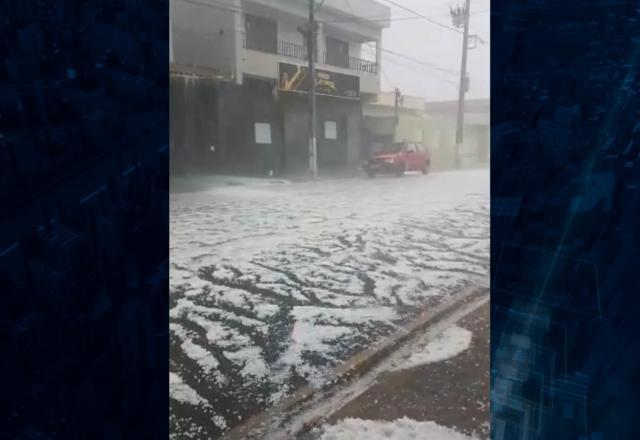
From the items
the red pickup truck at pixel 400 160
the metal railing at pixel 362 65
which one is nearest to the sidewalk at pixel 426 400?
the metal railing at pixel 362 65

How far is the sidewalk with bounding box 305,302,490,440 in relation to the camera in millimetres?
1127

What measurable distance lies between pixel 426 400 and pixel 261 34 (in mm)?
3570

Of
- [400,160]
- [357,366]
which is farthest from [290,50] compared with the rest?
[357,366]

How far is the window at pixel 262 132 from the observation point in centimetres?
461

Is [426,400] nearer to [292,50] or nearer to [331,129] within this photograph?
[292,50]

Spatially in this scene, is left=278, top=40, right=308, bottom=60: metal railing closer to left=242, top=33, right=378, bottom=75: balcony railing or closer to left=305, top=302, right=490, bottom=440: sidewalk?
left=242, top=33, right=378, bottom=75: balcony railing

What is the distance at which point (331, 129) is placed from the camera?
4785mm

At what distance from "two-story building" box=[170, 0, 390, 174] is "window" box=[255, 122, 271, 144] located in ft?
0.04
